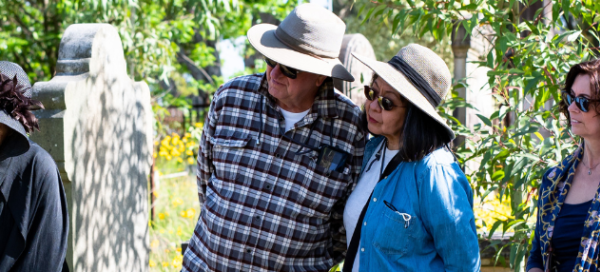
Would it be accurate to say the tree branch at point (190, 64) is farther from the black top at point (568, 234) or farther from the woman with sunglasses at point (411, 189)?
the black top at point (568, 234)

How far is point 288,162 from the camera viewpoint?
252 cm

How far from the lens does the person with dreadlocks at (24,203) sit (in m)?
2.24

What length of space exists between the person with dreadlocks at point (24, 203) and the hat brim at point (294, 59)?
0.98 meters

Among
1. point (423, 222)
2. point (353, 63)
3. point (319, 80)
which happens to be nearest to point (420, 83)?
point (423, 222)

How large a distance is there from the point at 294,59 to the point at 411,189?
0.77 m

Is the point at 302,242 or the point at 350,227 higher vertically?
the point at 350,227

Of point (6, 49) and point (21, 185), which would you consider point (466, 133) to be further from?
point (6, 49)

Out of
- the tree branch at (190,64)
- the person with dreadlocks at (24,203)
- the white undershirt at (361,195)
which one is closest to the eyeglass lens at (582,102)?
the white undershirt at (361,195)

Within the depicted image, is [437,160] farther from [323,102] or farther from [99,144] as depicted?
[99,144]

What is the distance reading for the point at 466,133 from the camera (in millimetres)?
3168

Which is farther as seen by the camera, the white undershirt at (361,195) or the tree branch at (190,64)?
the tree branch at (190,64)

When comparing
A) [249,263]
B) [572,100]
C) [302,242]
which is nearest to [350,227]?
[302,242]

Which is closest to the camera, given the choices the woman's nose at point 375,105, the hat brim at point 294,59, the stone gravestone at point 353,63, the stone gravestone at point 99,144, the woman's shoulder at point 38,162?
the woman's nose at point 375,105

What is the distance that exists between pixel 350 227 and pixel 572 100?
0.89 m
